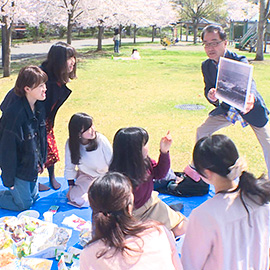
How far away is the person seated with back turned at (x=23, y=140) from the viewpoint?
326 cm

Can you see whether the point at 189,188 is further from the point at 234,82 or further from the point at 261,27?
the point at 261,27

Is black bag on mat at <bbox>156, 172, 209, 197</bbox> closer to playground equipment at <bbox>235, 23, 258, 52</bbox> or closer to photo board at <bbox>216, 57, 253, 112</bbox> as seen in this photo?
photo board at <bbox>216, 57, 253, 112</bbox>

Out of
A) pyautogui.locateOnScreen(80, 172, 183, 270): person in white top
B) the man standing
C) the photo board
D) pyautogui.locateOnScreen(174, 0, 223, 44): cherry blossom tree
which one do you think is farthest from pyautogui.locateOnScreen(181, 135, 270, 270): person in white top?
pyautogui.locateOnScreen(174, 0, 223, 44): cherry blossom tree

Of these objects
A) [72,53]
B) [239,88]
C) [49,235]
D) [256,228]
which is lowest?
[49,235]

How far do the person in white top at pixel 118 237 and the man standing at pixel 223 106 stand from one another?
73.4 inches

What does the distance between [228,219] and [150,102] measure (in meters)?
6.83

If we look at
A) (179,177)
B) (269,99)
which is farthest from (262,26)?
(179,177)

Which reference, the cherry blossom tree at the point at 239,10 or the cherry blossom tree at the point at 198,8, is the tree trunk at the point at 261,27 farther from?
the cherry blossom tree at the point at 239,10

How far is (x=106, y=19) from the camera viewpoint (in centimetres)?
2009

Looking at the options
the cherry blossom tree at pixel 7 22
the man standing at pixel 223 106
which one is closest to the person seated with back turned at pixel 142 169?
the man standing at pixel 223 106

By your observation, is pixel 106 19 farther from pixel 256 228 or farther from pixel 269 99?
pixel 256 228

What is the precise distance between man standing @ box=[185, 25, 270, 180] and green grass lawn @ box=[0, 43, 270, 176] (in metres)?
0.92

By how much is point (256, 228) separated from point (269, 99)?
736 cm

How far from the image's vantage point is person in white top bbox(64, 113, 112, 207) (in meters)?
3.56
